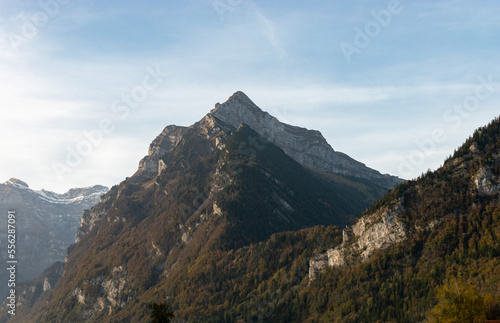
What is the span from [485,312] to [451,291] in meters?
9.91

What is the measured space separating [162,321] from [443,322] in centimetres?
7477

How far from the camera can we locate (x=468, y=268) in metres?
197

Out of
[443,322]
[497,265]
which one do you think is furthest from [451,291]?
[497,265]

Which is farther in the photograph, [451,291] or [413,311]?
[413,311]

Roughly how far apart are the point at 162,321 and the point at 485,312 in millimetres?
86402

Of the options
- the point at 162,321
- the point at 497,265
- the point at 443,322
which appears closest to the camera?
the point at 162,321

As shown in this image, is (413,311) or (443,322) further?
(413,311)

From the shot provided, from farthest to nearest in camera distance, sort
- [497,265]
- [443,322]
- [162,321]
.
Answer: [497,265]
[443,322]
[162,321]

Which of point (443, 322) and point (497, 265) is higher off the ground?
point (497, 265)

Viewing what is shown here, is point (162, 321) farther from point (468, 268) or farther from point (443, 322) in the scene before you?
point (468, 268)

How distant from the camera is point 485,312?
426 feet

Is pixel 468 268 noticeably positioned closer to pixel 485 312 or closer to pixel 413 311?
pixel 413 311

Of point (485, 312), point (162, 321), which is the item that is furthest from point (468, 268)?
point (162, 321)

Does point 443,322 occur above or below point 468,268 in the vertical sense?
below
